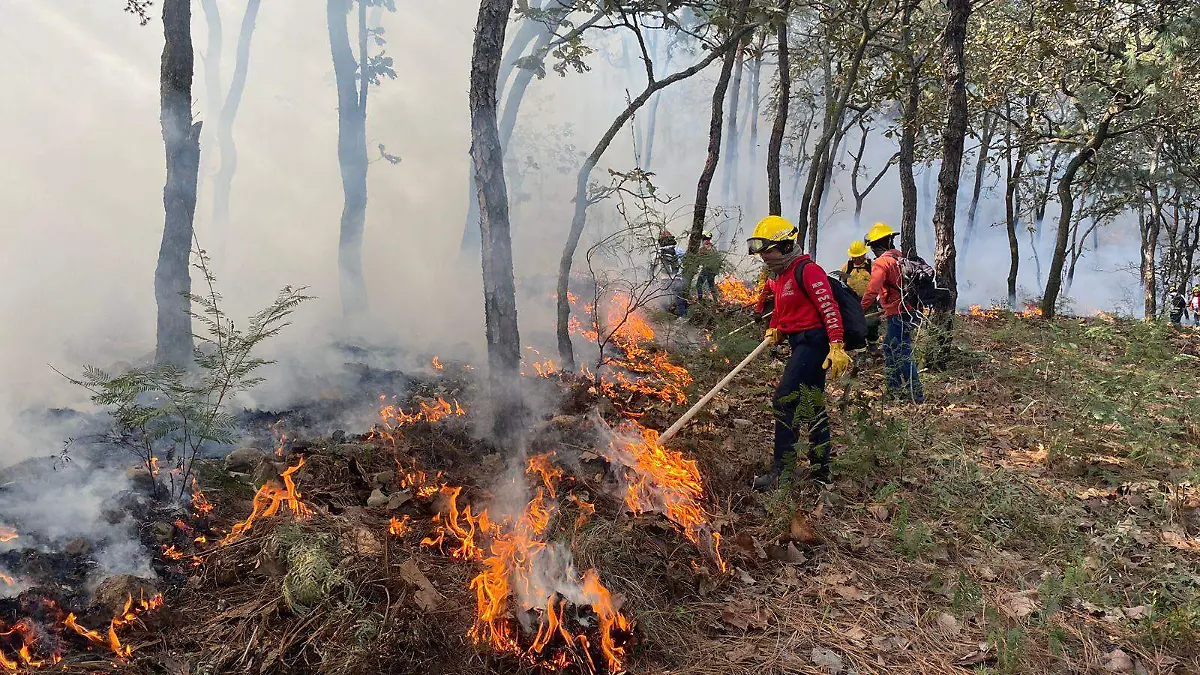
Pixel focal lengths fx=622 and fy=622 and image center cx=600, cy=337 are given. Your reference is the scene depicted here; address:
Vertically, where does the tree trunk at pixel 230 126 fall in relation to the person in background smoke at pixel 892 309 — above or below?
above

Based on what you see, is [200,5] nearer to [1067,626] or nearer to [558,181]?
[558,181]

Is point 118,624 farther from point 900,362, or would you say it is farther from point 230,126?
point 230,126

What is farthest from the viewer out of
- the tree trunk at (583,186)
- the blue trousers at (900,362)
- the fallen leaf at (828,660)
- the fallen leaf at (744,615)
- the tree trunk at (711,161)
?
the tree trunk at (711,161)

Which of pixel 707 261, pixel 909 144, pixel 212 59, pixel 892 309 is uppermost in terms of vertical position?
pixel 212 59

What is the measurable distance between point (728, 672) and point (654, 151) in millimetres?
47943

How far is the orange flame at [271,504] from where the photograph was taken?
3.46 m

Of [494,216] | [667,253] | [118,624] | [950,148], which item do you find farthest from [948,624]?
[950,148]

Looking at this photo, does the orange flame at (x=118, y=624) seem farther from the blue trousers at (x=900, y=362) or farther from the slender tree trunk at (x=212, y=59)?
the slender tree trunk at (x=212, y=59)

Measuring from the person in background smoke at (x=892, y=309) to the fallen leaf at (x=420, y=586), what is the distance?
14.6ft

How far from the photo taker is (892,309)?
19.7ft

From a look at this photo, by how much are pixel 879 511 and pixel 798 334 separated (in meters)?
1.27

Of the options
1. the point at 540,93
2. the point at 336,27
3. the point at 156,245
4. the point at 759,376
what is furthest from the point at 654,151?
the point at 759,376

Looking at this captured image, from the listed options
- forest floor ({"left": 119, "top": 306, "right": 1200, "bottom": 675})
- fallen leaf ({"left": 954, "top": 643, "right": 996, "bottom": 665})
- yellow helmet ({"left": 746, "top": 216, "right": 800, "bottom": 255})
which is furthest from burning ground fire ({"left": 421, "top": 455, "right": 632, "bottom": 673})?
yellow helmet ({"left": 746, "top": 216, "right": 800, "bottom": 255})

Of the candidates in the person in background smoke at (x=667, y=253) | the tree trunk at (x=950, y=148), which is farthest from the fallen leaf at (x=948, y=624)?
the person in background smoke at (x=667, y=253)
